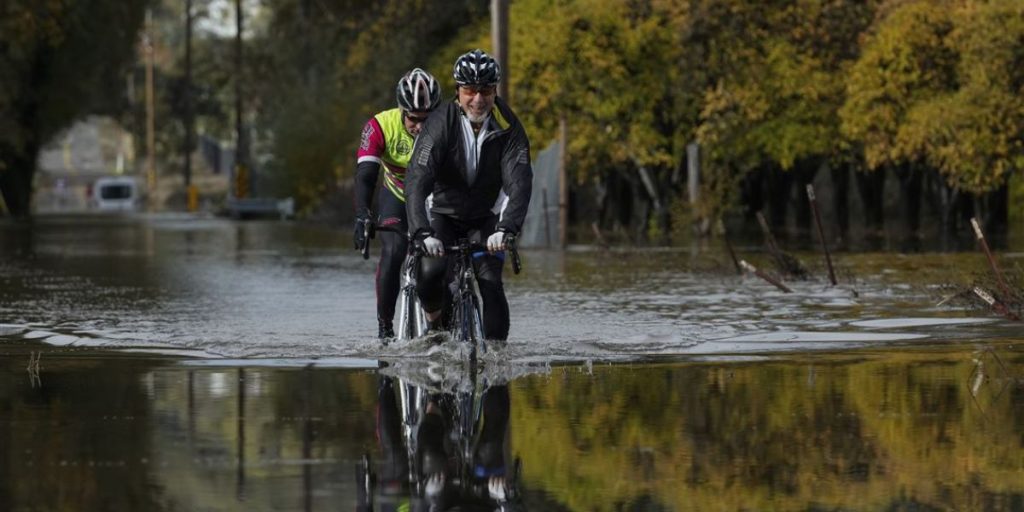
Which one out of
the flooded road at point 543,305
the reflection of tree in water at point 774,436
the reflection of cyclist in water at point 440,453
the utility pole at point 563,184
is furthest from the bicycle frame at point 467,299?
the utility pole at point 563,184

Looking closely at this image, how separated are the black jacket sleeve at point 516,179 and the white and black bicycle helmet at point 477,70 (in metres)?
0.38

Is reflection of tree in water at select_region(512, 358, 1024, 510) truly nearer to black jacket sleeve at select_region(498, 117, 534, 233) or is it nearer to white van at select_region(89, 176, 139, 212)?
black jacket sleeve at select_region(498, 117, 534, 233)

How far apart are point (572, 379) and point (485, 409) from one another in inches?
67.8

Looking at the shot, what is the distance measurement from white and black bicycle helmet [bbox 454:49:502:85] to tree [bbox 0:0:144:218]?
1896 inches

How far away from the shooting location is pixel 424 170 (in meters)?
12.8

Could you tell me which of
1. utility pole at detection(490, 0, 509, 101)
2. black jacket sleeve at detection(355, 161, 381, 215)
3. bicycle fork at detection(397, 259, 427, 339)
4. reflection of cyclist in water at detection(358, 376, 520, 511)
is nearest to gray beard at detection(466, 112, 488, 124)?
bicycle fork at detection(397, 259, 427, 339)

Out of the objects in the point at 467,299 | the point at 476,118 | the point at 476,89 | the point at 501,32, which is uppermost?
the point at 501,32

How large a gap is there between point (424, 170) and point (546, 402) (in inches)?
66.8

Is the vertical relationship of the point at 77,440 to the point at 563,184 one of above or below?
below

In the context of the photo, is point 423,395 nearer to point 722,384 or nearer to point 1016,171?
point 722,384

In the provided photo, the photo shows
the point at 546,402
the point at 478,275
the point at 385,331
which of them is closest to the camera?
the point at 546,402

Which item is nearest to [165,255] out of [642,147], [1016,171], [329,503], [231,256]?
[231,256]

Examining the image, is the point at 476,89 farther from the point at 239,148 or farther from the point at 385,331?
the point at 239,148

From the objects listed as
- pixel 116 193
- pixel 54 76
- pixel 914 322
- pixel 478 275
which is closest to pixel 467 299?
pixel 478 275
